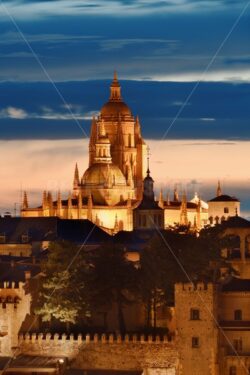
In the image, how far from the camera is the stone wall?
121 metres

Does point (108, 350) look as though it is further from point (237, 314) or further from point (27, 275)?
point (27, 275)

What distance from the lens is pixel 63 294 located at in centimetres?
12412

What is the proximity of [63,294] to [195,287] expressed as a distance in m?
7.64

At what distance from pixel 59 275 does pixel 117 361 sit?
235 inches

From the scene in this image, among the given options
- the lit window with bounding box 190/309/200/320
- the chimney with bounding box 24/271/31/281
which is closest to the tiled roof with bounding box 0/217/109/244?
the chimney with bounding box 24/271/31/281

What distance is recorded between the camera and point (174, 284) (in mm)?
123750

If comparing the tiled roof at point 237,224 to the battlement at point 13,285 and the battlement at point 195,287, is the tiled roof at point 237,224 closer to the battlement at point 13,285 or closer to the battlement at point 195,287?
the battlement at point 13,285

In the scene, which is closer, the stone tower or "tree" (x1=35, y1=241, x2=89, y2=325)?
the stone tower

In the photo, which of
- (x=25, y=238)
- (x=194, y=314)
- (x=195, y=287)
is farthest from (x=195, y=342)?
(x=25, y=238)

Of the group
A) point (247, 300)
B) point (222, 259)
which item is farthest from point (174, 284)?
point (222, 259)

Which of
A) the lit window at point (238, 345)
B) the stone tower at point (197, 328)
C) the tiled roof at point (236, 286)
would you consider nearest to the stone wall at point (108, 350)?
the stone tower at point (197, 328)

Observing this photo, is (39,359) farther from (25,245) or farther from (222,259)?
(25,245)

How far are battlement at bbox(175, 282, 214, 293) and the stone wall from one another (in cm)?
267

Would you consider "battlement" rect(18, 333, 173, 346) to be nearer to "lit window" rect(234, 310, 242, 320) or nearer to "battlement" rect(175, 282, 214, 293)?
"battlement" rect(175, 282, 214, 293)
